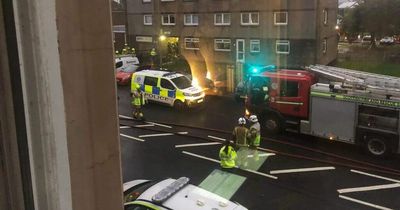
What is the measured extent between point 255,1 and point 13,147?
795 inches

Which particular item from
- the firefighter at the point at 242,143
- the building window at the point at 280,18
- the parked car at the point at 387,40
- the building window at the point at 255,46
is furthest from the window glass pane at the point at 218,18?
the parked car at the point at 387,40

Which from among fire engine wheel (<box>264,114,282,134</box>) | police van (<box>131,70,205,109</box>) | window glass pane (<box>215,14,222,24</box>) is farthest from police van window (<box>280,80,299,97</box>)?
window glass pane (<box>215,14,222,24</box>)

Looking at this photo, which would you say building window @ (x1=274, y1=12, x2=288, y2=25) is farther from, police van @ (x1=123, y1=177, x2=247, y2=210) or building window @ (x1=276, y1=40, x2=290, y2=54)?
police van @ (x1=123, y1=177, x2=247, y2=210)

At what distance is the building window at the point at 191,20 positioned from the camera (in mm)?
23375

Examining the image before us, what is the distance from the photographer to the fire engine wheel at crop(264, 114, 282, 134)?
12.6 meters

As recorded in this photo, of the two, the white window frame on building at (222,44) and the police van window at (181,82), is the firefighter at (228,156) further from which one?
the white window frame on building at (222,44)

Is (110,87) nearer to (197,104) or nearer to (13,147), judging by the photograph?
(13,147)

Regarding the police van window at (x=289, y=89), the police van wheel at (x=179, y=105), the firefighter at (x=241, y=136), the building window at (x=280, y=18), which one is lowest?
the police van wheel at (x=179, y=105)

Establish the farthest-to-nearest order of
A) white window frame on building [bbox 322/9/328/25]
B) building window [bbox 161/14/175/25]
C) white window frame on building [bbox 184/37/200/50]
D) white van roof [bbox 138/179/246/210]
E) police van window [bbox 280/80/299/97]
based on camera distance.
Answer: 1. building window [bbox 161/14/175/25]
2. white window frame on building [bbox 184/37/200/50]
3. white window frame on building [bbox 322/9/328/25]
4. police van window [bbox 280/80/299/97]
5. white van roof [bbox 138/179/246/210]

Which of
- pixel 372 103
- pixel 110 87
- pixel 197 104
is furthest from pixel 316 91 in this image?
Result: pixel 110 87

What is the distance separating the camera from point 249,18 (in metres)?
21.2

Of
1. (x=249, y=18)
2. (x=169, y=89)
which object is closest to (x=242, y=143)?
(x=169, y=89)

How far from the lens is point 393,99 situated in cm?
1048

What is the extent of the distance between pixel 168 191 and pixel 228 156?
165 inches
